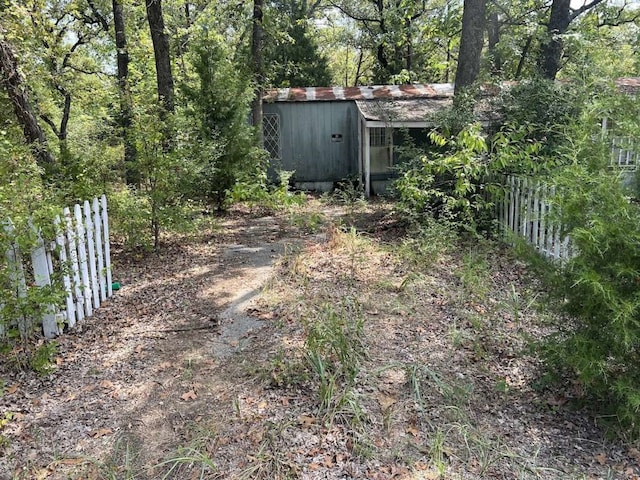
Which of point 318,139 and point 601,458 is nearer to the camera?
point 601,458

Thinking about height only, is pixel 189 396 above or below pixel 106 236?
below

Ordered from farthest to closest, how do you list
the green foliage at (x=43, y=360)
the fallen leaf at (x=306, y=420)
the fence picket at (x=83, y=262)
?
the fence picket at (x=83, y=262) < the green foliage at (x=43, y=360) < the fallen leaf at (x=306, y=420)

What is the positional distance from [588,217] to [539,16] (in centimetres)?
1523

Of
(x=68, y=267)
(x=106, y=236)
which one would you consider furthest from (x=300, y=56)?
(x=68, y=267)

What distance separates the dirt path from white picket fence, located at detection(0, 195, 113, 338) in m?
0.17

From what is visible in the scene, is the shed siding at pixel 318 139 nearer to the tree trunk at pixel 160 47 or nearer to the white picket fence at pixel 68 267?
the tree trunk at pixel 160 47

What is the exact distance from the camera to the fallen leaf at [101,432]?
2795 mm

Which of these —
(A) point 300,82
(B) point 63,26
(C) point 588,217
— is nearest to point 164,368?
(C) point 588,217

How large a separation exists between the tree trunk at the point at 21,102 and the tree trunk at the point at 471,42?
20.7 ft

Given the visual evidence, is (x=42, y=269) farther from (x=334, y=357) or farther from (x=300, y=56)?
(x=300, y=56)

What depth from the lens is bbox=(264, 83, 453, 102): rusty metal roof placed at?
13.2 metres

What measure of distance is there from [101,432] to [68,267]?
65.7 inches

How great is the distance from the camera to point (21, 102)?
5.98 m

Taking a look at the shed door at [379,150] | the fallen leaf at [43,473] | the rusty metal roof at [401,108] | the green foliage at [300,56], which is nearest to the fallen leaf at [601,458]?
the fallen leaf at [43,473]
